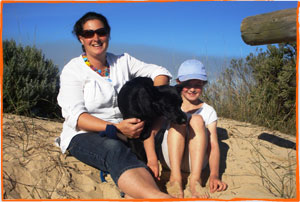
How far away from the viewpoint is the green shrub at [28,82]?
4.59 metres

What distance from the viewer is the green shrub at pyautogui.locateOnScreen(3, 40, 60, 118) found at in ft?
15.0

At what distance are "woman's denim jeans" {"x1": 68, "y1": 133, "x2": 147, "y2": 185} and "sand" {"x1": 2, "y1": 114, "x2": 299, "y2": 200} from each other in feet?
0.68

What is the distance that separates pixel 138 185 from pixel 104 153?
0.55m

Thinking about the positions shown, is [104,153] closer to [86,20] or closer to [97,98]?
[97,98]

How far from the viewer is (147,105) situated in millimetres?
2715

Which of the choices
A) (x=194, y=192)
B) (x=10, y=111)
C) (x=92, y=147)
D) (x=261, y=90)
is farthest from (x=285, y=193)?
(x=10, y=111)

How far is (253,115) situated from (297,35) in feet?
10.7

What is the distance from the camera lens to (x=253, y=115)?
18.1ft

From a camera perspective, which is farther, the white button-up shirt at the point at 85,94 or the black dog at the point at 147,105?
the white button-up shirt at the point at 85,94

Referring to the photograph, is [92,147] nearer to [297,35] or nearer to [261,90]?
[297,35]

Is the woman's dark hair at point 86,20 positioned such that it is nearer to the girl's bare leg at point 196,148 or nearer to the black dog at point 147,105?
the black dog at point 147,105

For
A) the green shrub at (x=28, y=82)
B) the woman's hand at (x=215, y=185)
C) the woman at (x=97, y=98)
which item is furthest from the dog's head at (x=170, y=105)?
the green shrub at (x=28, y=82)

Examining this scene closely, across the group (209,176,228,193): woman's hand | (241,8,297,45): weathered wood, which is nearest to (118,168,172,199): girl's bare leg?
(209,176,228,193): woman's hand

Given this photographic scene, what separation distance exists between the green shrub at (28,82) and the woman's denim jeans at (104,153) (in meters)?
1.76
